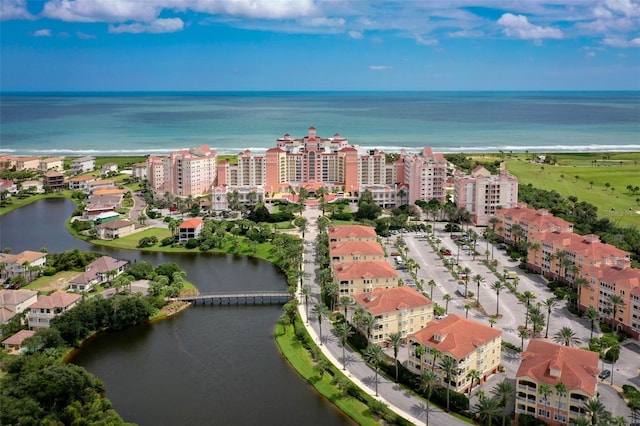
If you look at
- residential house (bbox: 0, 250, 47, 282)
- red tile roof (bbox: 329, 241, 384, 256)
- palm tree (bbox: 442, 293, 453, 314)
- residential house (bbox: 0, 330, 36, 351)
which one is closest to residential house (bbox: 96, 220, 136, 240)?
residential house (bbox: 0, 250, 47, 282)

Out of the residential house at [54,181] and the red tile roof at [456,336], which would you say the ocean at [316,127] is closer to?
the residential house at [54,181]

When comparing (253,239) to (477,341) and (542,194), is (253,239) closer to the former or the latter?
(477,341)

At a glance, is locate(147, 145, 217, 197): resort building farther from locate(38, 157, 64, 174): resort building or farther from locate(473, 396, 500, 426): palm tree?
locate(473, 396, 500, 426): palm tree

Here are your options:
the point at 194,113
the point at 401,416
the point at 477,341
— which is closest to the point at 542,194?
the point at 477,341

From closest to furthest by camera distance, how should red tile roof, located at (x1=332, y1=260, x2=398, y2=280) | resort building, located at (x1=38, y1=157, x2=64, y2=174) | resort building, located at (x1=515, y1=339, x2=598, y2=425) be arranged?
resort building, located at (x1=515, y1=339, x2=598, y2=425)
red tile roof, located at (x1=332, y1=260, x2=398, y2=280)
resort building, located at (x1=38, y1=157, x2=64, y2=174)

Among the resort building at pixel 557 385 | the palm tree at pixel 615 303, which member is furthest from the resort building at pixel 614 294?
the resort building at pixel 557 385
